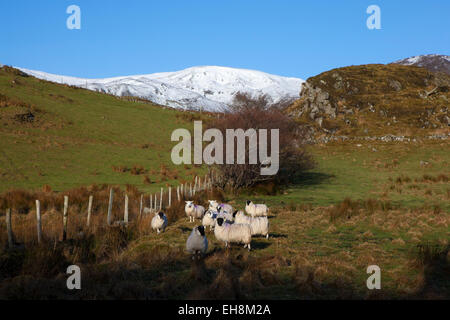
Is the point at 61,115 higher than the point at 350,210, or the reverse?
the point at 61,115

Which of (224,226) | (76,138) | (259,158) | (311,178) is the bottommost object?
(224,226)

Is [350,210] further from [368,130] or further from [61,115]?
[368,130]

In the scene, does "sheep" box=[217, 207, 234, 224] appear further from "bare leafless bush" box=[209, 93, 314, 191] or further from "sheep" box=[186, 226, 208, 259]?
"bare leafless bush" box=[209, 93, 314, 191]

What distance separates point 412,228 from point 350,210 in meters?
4.12

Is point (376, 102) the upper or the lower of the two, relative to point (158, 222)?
upper

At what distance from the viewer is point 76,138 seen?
43469 millimetres

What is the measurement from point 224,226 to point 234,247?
2.57ft

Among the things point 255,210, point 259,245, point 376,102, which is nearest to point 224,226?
point 259,245

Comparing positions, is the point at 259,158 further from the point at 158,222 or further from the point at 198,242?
the point at 198,242

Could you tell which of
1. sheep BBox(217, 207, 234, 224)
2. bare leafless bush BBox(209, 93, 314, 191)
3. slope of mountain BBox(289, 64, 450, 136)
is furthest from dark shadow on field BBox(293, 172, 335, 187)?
slope of mountain BBox(289, 64, 450, 136)

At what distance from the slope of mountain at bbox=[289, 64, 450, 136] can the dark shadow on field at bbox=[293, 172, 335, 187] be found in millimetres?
26399

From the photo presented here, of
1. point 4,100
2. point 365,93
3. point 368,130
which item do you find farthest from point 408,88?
point 4,100

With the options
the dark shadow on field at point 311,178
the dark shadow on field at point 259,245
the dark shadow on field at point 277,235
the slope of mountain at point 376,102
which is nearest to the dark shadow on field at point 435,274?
the dark shadow on field at point 259,245
